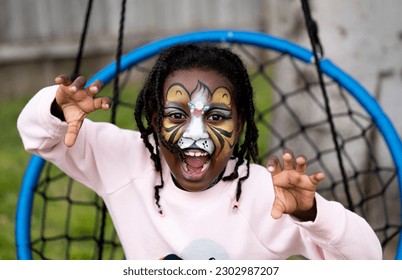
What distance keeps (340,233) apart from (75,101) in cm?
55

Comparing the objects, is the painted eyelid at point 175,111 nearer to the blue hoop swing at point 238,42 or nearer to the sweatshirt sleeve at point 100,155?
the sweatshirt sleeve at point 100,155

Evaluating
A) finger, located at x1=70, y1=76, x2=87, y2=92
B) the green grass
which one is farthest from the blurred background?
finger, located at x1=70, y1=76, x2=87, y2=92

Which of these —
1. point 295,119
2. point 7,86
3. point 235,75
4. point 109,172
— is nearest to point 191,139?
point 235,75

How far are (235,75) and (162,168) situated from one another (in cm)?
26

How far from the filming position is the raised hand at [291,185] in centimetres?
132

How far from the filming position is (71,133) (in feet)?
4.81

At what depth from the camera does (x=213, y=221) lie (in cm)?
162

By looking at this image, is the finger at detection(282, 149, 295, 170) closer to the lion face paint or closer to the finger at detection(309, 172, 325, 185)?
the finger at detection(309, 172, 325, 185)

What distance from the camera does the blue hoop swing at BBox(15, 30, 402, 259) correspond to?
1.81 meters

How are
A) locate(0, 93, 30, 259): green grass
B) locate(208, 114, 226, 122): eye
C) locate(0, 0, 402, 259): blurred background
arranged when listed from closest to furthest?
locate(208, 114, 226, 122): eye, locate(0, 93, 30, 259): green grass, locate(0, 0, 402, 259): blurred background

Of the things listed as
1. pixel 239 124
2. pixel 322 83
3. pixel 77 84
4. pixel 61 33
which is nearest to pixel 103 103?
pixel 77 84

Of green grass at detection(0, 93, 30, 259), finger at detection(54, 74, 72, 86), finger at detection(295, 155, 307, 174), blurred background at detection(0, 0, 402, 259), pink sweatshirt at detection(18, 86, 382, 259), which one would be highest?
blurred background at detection(0, 0, 402, 259)

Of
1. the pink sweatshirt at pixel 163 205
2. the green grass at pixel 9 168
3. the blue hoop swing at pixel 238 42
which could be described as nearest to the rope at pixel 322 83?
the blue hoop swing at pixel 238 42
